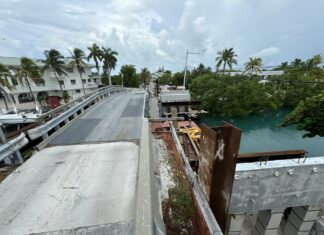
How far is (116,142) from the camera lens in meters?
4.58

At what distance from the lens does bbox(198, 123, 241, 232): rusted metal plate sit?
9.17 feet

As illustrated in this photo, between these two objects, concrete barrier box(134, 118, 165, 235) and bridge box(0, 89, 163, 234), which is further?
bridge box(0, 89, 163, 234)

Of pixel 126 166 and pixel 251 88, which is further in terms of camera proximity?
pixel 251 88

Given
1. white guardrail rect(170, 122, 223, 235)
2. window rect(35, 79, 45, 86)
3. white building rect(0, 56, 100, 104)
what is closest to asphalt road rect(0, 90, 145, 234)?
white guardrail rect(170, 122, 223, 235)

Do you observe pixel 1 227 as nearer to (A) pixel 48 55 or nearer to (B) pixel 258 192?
(B) pixel 258 192

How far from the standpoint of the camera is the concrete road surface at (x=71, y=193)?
226 cm

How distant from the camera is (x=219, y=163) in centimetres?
301

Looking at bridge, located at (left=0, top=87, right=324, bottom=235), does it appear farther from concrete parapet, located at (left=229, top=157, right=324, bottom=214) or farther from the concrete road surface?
concrete parapet, located at (left=229, top=157, right=324, bottom=214)

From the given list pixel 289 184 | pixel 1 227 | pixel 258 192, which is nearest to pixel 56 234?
pixel 1 227

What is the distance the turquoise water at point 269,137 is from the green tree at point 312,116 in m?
2.25

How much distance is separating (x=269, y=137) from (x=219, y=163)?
2330 centimetres

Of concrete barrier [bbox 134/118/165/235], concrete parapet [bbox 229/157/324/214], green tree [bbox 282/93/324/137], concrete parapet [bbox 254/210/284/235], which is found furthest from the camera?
green tree [bbox 282/93/324/137]

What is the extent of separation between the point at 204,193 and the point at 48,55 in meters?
32.9

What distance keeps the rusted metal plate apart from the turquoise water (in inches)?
557
